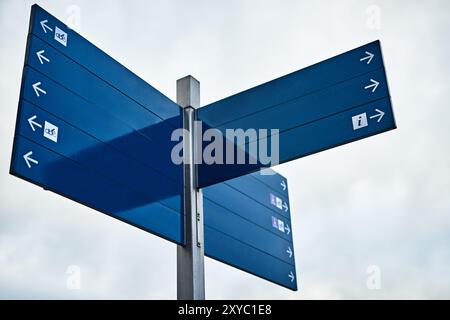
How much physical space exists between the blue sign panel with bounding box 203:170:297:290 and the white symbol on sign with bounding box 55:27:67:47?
163cm

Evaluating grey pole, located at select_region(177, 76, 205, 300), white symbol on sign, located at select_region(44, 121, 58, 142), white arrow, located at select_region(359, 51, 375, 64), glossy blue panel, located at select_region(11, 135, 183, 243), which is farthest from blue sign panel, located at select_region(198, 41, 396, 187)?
white symbol on sign, located at select_region(44, 121, 58, 142)

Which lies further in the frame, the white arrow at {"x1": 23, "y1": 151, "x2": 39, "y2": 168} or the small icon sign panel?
the small icon sign panel

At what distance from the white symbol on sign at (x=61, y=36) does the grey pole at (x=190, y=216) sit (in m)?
1.28

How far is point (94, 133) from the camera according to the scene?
14.1ft

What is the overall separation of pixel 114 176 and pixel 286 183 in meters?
2.56

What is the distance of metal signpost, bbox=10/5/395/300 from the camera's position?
13.2ft

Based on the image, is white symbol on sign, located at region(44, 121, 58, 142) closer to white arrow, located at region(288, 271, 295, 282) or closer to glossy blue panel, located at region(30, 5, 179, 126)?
glossy blue panel, located at region(30, 5, 179, 126)

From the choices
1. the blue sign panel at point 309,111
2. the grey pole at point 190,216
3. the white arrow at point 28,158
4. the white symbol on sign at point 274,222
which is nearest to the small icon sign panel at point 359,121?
the blue sign panel at point 309,111

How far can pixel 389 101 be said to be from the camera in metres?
4.39

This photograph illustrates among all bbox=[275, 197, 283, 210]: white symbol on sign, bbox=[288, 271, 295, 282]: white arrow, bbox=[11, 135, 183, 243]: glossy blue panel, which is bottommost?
bbox=[288, 271, 295, 282]: white arrow

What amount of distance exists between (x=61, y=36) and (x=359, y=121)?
79.7 inches

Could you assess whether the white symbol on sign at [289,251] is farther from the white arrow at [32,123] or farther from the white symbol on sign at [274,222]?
the white arrow at [32,123]

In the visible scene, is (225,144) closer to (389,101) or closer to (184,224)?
(184,224)

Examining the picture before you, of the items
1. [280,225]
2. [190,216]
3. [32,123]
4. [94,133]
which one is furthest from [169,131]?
[280,225]
